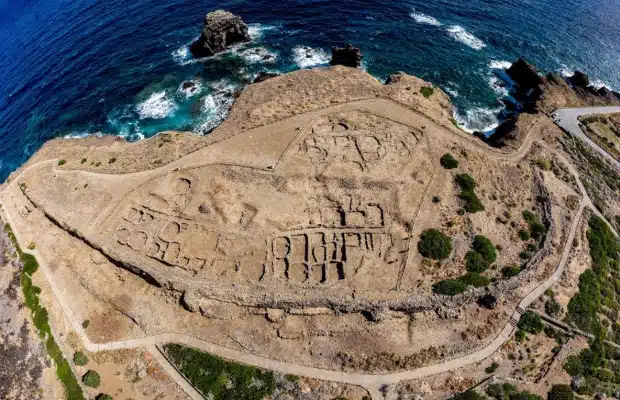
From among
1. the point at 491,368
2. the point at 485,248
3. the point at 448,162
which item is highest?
the point at 448,162

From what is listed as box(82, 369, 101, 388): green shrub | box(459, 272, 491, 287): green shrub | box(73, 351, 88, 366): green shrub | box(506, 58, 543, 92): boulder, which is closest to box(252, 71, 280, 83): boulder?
box(459, 272, 491, 287): green shrub

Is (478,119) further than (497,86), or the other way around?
(497,86)

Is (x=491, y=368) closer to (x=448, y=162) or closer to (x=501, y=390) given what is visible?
(x=501, y=390)

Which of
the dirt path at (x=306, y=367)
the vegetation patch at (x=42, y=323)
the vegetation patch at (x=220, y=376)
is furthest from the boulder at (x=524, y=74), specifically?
the vegetation patch at (x=42, y=323)

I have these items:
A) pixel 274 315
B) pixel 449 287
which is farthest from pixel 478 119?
pixel 274 315

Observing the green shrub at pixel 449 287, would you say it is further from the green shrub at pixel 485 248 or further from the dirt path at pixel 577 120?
the dirt path at pixel 577 120

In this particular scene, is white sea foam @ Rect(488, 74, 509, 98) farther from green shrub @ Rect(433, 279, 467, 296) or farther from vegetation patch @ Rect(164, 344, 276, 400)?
vegetation patch @ Rect(164, 344, 276, 400)
